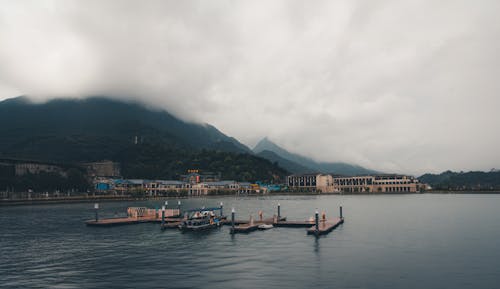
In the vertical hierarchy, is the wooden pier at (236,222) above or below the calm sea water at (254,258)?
above

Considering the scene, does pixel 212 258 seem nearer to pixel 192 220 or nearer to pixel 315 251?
Answer: pixel 315 251

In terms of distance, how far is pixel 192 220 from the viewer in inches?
2832

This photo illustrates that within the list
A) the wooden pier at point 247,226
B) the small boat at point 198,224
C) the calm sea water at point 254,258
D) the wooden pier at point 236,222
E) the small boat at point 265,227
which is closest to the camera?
the calm sea water at point 254,258

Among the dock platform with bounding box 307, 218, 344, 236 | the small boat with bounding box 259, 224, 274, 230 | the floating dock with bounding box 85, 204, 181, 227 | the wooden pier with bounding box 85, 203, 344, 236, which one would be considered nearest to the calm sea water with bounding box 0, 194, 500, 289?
the dock platform with bounding box 307, 218, 344, 236

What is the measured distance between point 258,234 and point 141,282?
3387cm

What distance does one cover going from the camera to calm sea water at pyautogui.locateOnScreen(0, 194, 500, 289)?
36.1 metres

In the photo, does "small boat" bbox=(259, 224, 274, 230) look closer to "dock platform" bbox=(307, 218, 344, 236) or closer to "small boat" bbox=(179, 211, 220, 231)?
"dock platform" bbox=(307, 218, 344, 236)

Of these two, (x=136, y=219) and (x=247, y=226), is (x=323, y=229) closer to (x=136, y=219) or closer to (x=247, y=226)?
(x=247, y=226)

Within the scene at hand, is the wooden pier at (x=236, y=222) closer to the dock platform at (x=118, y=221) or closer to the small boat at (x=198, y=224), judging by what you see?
the dock platform at (x=118, y=221)

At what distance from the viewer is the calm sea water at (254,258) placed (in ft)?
118

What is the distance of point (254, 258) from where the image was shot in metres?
46.2

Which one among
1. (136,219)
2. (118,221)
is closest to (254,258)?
(118,221)

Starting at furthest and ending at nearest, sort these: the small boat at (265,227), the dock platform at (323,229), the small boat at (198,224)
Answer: the small boat at (265,227) → the small boat at (198,224) → the dock platform at (323,229)

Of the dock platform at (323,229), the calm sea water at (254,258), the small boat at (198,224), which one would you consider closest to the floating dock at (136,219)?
the small boat at (198,224)
